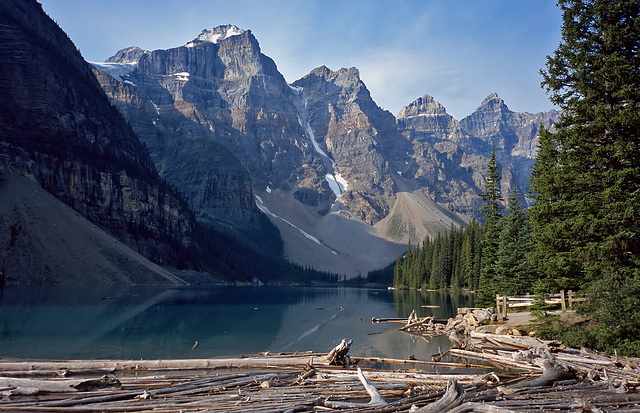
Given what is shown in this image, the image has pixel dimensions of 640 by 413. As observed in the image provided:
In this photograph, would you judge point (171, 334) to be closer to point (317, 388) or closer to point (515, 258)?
point (317, 388)

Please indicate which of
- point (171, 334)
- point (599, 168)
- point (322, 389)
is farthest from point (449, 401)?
point (171, 334)

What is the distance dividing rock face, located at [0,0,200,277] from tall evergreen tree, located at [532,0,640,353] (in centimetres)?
11865

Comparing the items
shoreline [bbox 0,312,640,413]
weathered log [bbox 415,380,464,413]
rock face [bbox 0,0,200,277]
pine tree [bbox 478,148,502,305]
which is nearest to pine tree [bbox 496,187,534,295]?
pine tree [bbox 478,148,502,305]

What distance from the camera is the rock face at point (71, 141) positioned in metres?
122

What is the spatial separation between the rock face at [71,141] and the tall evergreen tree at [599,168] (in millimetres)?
118648

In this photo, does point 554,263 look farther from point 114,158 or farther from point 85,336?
point 114,158

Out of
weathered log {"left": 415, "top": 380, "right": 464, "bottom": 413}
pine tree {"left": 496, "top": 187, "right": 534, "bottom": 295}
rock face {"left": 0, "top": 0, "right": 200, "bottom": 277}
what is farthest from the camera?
rock face {"left": 0, "top": 0, "right": 200, "bottom": 277}

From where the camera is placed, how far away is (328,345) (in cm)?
2989

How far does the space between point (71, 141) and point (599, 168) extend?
150 m

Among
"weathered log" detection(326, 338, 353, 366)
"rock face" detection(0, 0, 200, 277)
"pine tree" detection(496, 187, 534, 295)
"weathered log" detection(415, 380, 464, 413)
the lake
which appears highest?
"rock face" detection(0, 0, 200, 277)

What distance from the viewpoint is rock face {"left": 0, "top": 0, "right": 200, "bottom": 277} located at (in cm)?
12244

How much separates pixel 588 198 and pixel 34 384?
79.1 ft

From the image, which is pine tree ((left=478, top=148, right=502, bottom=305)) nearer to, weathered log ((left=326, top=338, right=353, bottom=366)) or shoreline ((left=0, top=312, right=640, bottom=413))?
shoreline ((left=0, top=312, right=640, bottom=413))

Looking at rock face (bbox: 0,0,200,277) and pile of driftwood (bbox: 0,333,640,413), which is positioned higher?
rock face (bbox: 0,0,200,277)
